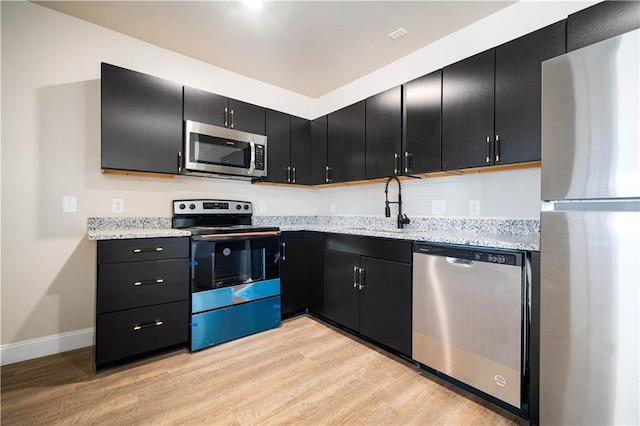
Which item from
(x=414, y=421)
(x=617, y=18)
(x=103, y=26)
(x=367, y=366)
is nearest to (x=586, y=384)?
(x=414, y=421)

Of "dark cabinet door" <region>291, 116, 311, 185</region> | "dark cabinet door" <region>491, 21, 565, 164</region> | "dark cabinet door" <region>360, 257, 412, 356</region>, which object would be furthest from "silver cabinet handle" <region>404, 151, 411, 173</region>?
"dark cabinet door" <region>291, 116, 311, 185</region>

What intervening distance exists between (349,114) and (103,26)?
2303 mm

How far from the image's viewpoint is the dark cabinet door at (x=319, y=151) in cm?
325

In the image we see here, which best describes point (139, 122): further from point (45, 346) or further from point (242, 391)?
point (242, 391)

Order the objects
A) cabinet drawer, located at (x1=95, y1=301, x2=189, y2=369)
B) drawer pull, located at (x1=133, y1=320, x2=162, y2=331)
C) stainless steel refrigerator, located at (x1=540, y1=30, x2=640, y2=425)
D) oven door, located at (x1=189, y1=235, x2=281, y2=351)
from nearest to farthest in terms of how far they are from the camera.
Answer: stainless steel refrigerator, located at (x1=540, y1=30, x2=640, y2=425), cabinet drawer, located at (x1=95, y1=301, x2=189, y2=369), drawer pull, located at (x1=133, y1=320, x2=162, y2=331), oven door, located at (x1=189, y1=235, x2=281, y2=351)

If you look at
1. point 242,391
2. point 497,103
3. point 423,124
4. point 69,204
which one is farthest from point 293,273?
point 497,103

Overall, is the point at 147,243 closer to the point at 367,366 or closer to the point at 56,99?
the point at 56,99

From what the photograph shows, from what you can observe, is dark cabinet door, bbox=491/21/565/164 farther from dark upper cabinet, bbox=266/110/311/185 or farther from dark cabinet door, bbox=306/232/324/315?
dark upper cabinet, bbox=266/110/311/185

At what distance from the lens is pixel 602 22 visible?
1.41 meters

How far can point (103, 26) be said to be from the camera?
2367mm

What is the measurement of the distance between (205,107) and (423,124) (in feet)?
6.49

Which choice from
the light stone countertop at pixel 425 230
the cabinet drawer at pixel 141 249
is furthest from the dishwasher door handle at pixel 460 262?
the cabinet drawer at pixel 141 249

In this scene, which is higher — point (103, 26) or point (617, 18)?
point (103, 26)

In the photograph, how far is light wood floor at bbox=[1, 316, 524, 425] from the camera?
153 cm
